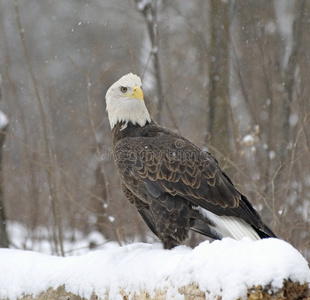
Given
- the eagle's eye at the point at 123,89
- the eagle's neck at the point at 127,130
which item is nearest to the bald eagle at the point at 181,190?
the eagle's neck at the point at 127,130

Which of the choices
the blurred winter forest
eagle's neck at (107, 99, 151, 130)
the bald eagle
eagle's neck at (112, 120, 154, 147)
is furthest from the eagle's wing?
the blurred winter forest

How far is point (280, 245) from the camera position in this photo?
2881mm

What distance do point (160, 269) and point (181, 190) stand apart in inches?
38.8

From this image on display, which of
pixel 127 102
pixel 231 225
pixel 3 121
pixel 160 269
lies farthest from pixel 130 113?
pixel 3 121

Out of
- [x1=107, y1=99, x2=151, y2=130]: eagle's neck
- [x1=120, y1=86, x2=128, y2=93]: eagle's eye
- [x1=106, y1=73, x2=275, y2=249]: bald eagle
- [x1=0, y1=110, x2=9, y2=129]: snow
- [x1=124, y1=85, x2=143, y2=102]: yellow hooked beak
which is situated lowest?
[x1=106, y1=73, x2=275, y2=249]: bald eagle

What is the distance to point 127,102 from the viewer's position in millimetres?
4914

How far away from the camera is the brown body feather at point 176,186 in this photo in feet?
14.5

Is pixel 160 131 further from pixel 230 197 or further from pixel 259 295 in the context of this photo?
pixel 259 295

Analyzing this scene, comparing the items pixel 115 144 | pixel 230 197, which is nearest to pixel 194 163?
pixel 230 197

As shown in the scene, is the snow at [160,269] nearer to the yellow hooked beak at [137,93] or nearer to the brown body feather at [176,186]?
the brown body feather at [176,186]

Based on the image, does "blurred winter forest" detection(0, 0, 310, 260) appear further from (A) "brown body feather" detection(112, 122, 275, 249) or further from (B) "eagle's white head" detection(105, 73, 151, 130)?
(A) "brown body feather" detection(112, 122, 275, 249)

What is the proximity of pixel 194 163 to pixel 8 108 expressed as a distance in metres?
3.78

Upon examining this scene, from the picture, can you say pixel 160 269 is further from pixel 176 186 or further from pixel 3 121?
pixel 3 121

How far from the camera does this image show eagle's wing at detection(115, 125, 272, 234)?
441 cm
